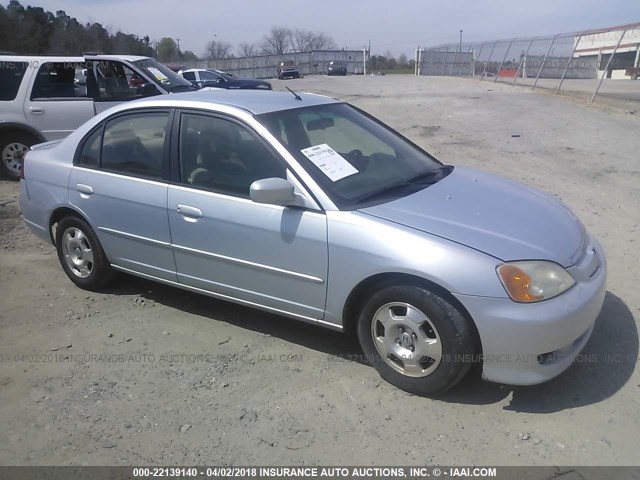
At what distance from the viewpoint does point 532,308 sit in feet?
9.48

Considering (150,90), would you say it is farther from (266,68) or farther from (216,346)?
(266,68)

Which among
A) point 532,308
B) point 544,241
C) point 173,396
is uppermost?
point 544,241

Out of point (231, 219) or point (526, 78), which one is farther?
point (526, 78)

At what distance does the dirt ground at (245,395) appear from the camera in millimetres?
2855

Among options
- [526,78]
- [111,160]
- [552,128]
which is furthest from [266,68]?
[111,160]

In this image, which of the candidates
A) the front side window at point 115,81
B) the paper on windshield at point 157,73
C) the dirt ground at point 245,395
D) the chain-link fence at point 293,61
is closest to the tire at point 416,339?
the dirt ground at point 245,395

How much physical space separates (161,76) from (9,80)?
2456 millimetres

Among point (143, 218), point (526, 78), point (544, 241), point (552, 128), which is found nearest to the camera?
point (544, 241)

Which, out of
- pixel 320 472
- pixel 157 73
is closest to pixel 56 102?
pixel 157 73

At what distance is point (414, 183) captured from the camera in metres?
3.85

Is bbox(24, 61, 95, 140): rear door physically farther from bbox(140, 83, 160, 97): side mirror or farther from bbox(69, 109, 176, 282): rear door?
bbox(69, 109, 176, 282): rear door

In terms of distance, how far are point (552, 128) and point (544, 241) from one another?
897 centimetres

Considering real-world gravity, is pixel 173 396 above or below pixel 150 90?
below

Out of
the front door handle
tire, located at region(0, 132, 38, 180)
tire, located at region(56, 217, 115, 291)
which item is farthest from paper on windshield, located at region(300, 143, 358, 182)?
tire, located at region(0, 132, 38, 180)
